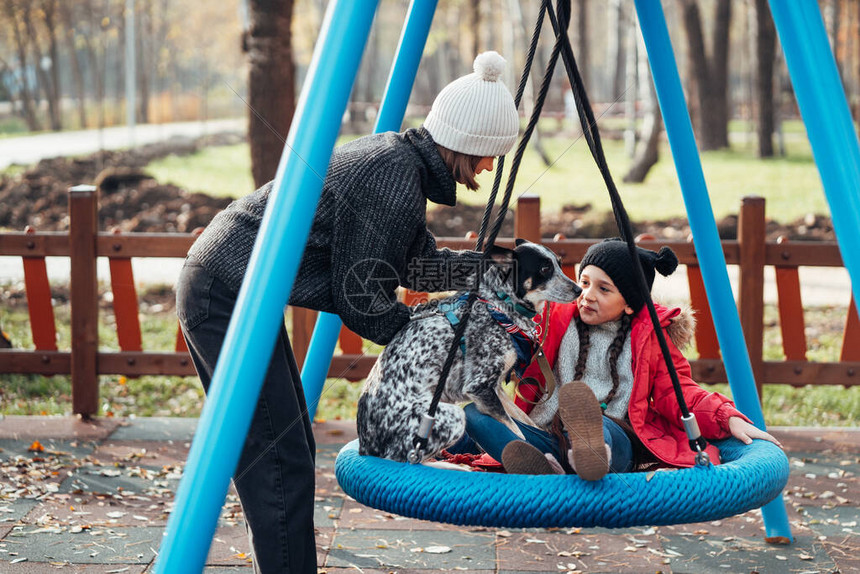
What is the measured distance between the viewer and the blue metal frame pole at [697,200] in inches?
133

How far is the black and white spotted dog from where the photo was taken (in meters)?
2.71

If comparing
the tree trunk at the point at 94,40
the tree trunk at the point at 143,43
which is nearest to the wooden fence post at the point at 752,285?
the tree trunk at the point at 94,40

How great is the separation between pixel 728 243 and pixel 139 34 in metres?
36.4

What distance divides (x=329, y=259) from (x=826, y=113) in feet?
4.47

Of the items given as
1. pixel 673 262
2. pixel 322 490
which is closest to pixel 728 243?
pixel 673 262

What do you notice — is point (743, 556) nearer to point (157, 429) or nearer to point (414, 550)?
point (414, 550)

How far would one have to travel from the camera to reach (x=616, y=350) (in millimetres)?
3277

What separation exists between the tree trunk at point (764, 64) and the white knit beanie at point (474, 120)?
18869 millimetres

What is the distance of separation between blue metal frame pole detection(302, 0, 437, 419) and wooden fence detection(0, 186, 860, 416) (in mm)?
1816

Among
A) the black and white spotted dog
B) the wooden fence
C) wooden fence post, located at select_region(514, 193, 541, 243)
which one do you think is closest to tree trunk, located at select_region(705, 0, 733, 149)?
the wooden fence

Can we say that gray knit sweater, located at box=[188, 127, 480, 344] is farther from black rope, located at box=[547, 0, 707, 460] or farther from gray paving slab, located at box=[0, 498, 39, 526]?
gray paving slab, located at box=[0, 498, 39, 526]

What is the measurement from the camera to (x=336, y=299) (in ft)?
8.23

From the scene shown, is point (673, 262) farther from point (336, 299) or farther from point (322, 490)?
point (322, 490)

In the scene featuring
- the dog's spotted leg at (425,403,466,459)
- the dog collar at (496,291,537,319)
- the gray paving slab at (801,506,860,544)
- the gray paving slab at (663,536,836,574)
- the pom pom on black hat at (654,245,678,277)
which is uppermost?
the pom pom on black hat at (654,245,678,277)
